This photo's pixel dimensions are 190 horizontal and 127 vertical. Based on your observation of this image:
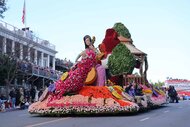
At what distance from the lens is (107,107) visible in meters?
17.0

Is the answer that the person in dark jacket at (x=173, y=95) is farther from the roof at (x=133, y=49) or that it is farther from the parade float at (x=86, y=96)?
the parade float at (x=86, y=96)

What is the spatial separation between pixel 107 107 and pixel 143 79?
9075mm

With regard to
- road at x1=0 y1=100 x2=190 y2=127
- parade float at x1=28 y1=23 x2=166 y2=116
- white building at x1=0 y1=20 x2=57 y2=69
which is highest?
white building at x1=0 y1=20 x2=57 y2=69

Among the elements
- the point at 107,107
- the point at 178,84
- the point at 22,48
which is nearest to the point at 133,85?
the point at 107,107

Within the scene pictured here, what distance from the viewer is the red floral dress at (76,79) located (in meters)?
17.9

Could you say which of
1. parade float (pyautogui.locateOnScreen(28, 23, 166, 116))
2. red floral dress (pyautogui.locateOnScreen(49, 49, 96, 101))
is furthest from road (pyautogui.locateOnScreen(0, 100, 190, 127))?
red floral dress (pyautogui.locateOnScreen(49, 49, 96, 101))

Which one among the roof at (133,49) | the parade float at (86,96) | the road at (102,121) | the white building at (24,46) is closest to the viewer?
the road at (102,121)

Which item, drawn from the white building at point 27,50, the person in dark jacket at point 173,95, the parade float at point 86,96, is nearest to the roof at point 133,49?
the parade float at point 86,96

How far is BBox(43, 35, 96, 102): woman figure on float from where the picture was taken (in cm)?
1794

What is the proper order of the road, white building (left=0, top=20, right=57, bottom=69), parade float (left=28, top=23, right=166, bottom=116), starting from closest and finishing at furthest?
the road < parade float (left=28, top=23, right=166, bottom=116) < white building (left=0, top=20, right=57, bottom=69)

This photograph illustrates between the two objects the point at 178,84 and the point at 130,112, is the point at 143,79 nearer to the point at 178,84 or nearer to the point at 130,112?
the point at 130,112

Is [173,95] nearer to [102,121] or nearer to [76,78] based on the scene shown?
[76,78]

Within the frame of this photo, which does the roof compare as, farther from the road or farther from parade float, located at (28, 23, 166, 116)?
the road

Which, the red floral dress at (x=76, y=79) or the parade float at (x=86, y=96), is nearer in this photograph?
the parade float at (x=86, y=96)
